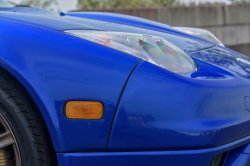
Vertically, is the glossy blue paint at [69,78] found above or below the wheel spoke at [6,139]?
above

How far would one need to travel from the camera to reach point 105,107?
1236 millimetres

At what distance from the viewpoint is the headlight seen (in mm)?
1362

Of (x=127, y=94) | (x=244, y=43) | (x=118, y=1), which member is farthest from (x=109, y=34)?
(x=118, y=1)

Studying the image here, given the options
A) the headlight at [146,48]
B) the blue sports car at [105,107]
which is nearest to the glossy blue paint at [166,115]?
the blue sports car at [105,107]

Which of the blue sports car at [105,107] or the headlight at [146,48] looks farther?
the headlight at [146,48]

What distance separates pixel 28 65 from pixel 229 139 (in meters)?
0.94

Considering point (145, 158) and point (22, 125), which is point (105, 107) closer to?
point (145, 158)

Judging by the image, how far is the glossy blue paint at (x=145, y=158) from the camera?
1254 millimetres

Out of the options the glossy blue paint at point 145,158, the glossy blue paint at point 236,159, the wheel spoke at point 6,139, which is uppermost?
the wheel spoke at point 6,139

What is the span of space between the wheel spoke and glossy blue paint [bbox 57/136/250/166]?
0.79 ft

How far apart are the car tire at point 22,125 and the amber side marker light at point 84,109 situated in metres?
0.17

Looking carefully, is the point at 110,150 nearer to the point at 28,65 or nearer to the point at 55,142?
the point at 55,142

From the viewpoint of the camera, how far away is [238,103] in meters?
1.35

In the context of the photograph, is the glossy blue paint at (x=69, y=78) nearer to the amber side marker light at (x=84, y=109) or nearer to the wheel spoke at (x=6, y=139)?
the amber side marker light at (x=84, y=109)
